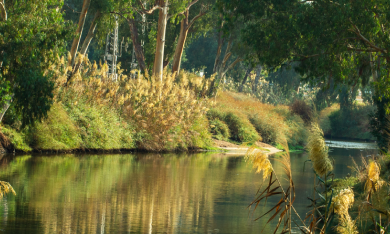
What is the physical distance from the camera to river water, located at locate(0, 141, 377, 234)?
9.03m

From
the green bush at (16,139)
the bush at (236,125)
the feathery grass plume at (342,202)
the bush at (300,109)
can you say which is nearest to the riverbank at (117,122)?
the green bush at (16,139)

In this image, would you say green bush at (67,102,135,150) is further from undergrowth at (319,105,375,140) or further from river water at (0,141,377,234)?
undergrowth at (319,105,375,140)

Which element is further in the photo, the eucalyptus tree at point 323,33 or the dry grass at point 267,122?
the dry grass at point 267,122

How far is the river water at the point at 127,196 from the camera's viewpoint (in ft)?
29.6

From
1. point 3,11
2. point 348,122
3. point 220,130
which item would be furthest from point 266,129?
point 348,122

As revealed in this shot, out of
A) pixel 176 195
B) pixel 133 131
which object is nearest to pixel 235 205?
pixel 176 195

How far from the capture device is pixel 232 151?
30.2 meters

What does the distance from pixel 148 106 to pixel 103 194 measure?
12.7 m

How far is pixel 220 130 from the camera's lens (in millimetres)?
33094

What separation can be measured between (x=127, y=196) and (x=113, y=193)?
0.47 m

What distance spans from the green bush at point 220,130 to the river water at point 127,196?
456 inches

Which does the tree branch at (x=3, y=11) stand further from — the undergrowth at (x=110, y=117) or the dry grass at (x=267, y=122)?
the dry grass at (x=267, y=122)

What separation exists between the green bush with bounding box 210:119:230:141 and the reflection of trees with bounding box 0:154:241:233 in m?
11.7

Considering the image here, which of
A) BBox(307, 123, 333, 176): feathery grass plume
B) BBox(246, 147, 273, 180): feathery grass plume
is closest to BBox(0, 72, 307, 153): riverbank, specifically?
BBox(246, 147, 273, 180): feathery grass plume
